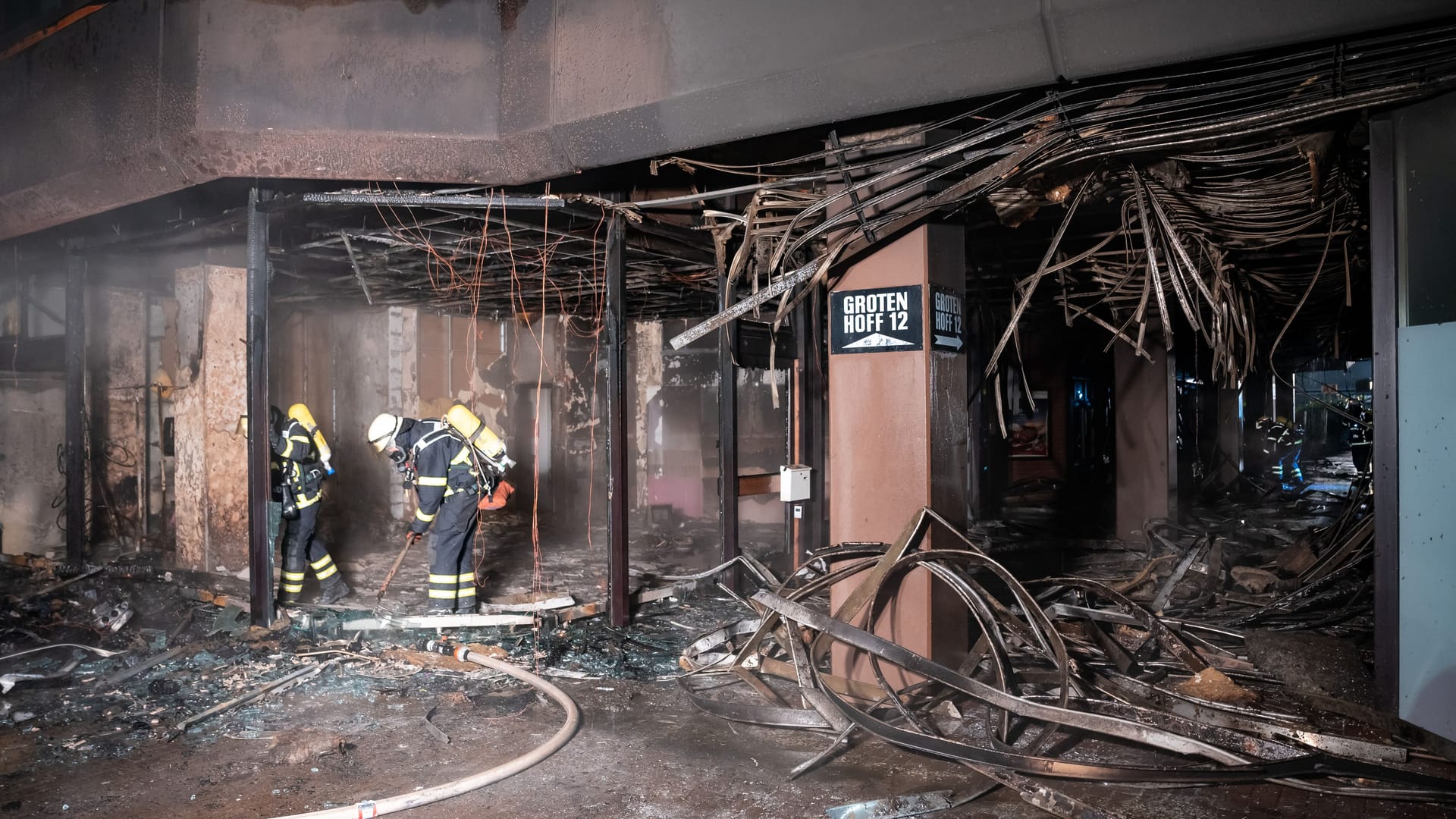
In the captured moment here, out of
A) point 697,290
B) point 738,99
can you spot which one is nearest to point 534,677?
point 738,99

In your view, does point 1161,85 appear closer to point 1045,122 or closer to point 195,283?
point 1045,122

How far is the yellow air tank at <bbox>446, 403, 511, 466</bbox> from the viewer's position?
299 inches

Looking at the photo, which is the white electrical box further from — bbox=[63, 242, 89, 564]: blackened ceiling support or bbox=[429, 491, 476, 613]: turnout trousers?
bbox=[63, 242, 89, 564]: blackened ceiling support

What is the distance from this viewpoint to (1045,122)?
14.9 feet

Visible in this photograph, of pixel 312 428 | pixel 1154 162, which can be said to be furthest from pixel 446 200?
pixel 1154 162

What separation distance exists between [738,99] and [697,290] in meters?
6.24

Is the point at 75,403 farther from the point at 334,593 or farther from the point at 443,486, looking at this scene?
the point at 443,486

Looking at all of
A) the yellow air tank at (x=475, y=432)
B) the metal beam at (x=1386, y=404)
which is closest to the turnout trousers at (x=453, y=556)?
the yellow air tank at (x=475, y=432)

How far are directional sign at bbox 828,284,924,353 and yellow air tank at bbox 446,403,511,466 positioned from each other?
3.57 meters

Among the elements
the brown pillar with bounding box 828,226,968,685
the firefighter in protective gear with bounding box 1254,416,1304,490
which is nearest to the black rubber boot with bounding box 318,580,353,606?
the brown pillar with bounding box 828,226,968,685

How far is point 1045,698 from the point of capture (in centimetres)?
498

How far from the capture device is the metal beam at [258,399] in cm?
705

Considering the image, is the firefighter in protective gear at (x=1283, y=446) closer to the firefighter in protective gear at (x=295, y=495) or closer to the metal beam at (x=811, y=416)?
the metal beam at (x=811, y=416)

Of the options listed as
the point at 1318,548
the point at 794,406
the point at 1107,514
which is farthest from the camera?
the point at 1107,514
